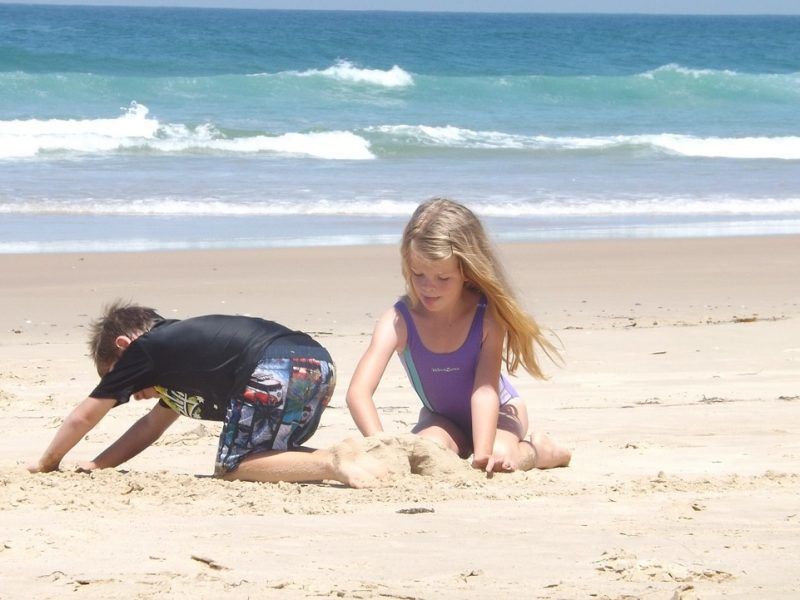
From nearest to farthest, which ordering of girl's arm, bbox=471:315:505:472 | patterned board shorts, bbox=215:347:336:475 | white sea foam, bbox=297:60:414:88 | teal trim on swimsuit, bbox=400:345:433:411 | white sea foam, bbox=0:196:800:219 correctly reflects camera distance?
patterned board shorts, bbox=215:347:336:475
girl's arm, bbox=471:315:505:472
teal trim on swimsuit, bbox=400:345:433:411
white sea foam, bbox=0:196:800:219
white sea foam, bbox=297:60:414:88

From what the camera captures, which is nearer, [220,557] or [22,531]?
[220,557]

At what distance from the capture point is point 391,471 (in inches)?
144

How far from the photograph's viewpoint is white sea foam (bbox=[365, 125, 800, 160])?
20.6 meters

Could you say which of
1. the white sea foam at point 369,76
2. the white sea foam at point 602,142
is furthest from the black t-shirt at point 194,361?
the white sea foam at point 369,76

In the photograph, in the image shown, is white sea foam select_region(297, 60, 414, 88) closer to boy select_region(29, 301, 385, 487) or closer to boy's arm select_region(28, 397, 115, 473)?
boy select_region(29, 301, 385, 487)

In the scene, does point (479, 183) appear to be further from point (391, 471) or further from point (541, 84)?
point (541, 84)

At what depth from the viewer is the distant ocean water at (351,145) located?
12.4 meters

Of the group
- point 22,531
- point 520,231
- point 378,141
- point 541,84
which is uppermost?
point 541,84

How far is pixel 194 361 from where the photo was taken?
372 cm

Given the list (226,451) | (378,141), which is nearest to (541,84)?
(378,141)

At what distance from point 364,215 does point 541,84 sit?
1937cm

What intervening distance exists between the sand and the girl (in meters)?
0.16

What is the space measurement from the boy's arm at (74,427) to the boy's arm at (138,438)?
0.19 m

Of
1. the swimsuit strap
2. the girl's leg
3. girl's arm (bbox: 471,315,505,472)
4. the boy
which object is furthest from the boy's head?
girl's arm (bbox: 471,315,505,472)
